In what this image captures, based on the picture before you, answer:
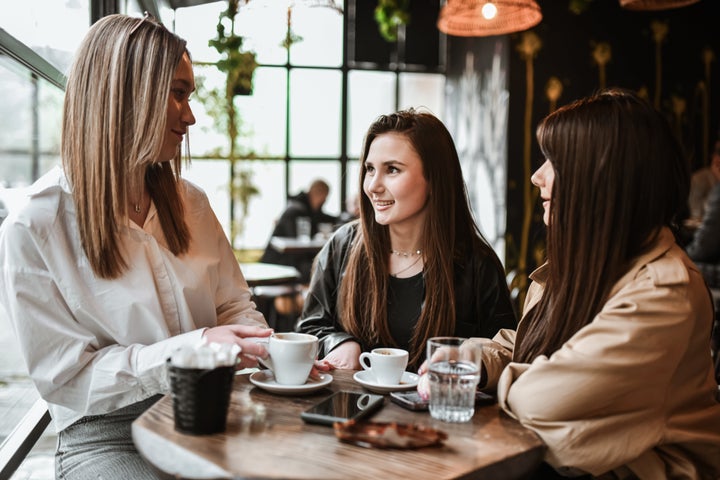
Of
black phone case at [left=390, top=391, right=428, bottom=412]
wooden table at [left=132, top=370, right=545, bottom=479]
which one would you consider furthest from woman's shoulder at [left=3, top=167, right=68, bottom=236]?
black phone case at [left=390, top=391, right=428, bottom=412]

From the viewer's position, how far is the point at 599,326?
1319mm

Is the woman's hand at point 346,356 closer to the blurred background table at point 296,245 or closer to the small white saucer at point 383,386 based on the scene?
the small white saucer at point 383,386

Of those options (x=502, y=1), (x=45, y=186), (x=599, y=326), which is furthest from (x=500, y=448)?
(x=502, y=1)

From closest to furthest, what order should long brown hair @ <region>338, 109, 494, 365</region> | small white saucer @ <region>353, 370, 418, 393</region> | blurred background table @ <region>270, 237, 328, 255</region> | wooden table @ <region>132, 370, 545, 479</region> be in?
wooden table @ <region>132, 370, 545, 479</region> → small white saucer @ <region>353, 370, 418, 393</region> → long brown hair @ <region>338, 109, 494, 365</region> → blurred background table @ <region>270, 237, 328, 255</region>

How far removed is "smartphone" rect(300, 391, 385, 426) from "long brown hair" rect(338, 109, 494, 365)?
62 centimetres

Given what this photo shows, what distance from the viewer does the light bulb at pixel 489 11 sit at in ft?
13.3

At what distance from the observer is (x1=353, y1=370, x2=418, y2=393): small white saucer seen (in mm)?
1540

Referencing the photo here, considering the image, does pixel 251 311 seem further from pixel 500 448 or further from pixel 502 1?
pixel 502 1

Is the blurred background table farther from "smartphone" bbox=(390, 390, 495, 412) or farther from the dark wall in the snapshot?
"smartphone" bbox=(390, 390, 495, 412)

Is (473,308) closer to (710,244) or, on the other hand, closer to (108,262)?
(108,262)

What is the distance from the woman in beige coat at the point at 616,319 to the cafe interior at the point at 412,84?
2.52 meters

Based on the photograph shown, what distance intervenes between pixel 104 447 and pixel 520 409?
38.0 inches

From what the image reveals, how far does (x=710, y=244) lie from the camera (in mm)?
4473

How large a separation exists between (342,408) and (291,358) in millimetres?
168
